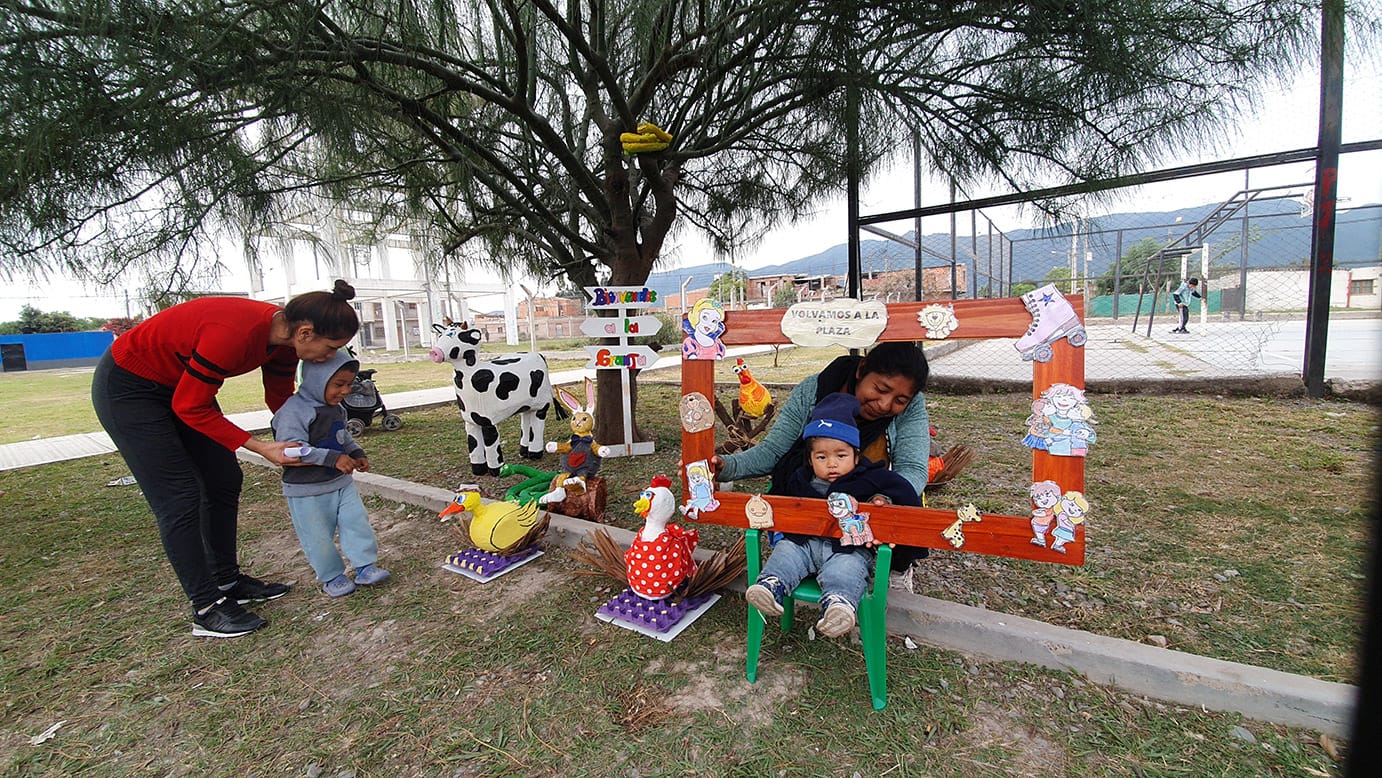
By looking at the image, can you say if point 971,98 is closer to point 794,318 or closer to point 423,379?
point 794,318

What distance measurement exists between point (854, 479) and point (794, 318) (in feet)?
1.78

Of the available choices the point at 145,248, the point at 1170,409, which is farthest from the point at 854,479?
the point at 1170,409

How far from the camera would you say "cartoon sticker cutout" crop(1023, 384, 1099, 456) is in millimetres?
1522

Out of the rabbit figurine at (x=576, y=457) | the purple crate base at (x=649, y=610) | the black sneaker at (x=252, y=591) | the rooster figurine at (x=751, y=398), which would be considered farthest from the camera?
the rooster figurine at (x=751, y=398)

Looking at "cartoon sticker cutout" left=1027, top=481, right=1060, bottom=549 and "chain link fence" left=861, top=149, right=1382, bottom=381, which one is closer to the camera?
"cartoon sticker cutout" left=1027, top=481, right=1060, bottom=549

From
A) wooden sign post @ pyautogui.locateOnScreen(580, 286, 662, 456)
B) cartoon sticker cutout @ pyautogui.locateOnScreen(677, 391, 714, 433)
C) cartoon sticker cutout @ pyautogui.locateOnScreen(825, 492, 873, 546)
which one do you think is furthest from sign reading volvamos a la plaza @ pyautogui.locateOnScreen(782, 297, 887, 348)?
wooden sign post @ pyautogui.locateOnScreen(580, 286, 662, 456)

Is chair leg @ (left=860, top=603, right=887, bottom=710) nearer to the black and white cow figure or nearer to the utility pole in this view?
the black and white cow figure

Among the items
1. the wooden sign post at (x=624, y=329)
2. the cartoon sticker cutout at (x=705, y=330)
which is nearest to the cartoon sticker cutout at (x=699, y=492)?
the cartoon sticker cutout at (x=705, y=330)

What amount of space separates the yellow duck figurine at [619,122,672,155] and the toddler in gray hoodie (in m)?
1.80

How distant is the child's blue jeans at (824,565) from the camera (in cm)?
165

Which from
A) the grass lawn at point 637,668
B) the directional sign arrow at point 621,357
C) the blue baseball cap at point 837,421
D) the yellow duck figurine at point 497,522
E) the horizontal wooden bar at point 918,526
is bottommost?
the grass lawn at point 637,668

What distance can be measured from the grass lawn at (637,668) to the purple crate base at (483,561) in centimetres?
7

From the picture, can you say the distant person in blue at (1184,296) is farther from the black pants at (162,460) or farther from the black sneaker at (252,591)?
the black pants at (162,460)

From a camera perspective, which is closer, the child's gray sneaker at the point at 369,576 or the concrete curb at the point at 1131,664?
the concrete curb at the point at 1131,664
